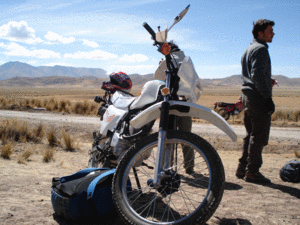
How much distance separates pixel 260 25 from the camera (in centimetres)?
396

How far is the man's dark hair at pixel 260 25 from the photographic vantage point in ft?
12.9

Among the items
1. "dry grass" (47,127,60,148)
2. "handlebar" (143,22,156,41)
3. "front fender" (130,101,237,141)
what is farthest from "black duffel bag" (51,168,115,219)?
"dry grass" (47,127,60,148)

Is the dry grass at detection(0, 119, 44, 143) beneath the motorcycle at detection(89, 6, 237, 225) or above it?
beneath

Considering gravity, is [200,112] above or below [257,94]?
below

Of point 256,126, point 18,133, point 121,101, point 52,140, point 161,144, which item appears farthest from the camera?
point 18,133

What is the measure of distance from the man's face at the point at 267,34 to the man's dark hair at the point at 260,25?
44 mm

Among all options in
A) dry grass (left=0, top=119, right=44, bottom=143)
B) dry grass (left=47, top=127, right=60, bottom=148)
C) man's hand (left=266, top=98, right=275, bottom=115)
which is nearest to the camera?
man's hand (left=266, top=98, right=275, bottom=115)

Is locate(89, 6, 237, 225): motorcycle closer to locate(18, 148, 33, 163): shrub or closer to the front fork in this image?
the front fork

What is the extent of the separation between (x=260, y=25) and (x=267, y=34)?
0.16 meters

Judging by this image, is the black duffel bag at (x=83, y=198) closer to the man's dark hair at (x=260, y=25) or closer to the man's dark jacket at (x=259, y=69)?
the man's dark jacket at (x=259, y=69)

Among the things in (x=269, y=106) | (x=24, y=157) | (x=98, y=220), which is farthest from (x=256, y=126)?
(x=24, y=157)

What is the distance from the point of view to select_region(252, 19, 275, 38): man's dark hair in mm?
3918

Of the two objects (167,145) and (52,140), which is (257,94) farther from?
(52,140)

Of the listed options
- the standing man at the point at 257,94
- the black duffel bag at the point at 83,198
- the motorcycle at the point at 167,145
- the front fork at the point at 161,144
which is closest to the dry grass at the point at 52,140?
the motorcycle at the point at 167,145
